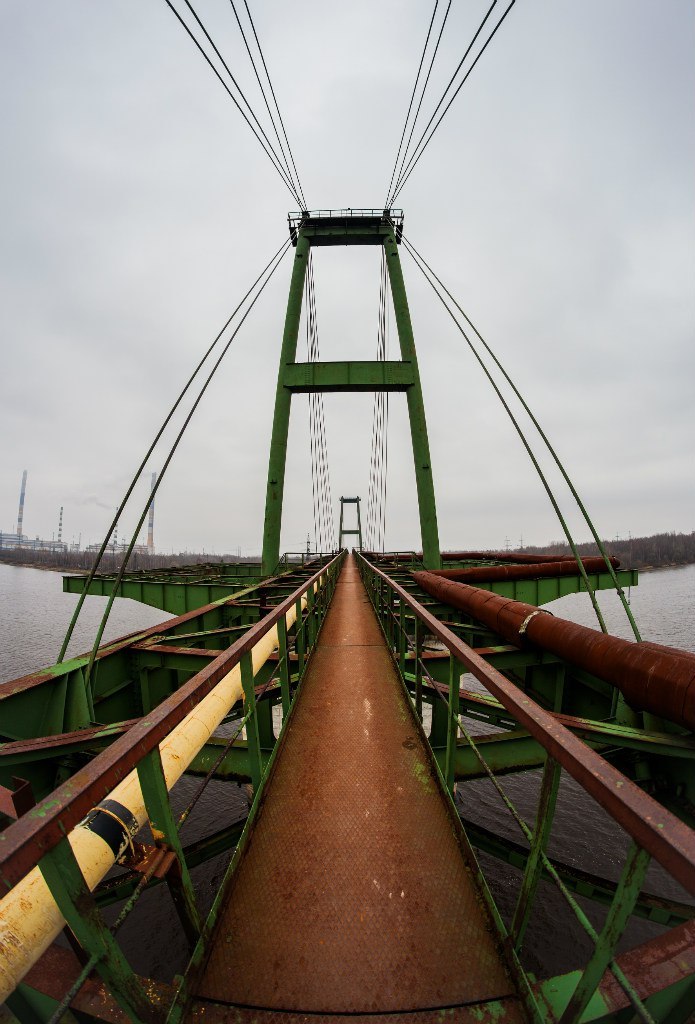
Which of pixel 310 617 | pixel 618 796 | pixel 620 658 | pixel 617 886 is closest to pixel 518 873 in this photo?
pixel 310 617

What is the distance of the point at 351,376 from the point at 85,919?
469 inches

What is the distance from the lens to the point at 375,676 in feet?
15.6

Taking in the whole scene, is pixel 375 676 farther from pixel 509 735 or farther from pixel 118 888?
pixel 118 888

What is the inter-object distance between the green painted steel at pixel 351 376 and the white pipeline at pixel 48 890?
10.9m

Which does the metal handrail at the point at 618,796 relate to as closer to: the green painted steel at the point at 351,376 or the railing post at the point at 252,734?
the railing post at the point at 252,734

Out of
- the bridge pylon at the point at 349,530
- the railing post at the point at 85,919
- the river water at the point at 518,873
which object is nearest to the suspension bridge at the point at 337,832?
the railing post at the point at 85,919

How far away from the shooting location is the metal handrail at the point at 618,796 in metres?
0.91

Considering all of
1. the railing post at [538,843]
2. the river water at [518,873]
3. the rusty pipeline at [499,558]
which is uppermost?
the rusty pipeline at [499,558]

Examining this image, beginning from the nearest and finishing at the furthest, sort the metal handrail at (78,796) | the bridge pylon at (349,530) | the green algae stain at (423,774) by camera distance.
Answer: the metal handrail at (78,796), the green algae stain at (423,774), the bridge pylon at (349,530)

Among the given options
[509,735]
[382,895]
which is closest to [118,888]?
[382,895]

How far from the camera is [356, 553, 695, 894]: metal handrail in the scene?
0.91 m

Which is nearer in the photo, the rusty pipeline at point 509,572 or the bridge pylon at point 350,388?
the rusty pipeline at point 509,572

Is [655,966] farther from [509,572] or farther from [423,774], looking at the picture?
[509,572]

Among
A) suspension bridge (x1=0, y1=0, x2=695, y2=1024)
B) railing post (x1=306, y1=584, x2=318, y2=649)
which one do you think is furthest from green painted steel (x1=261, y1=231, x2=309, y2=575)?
suspension bridge (x1=0, y1=0, x2=695, y2=1024)
